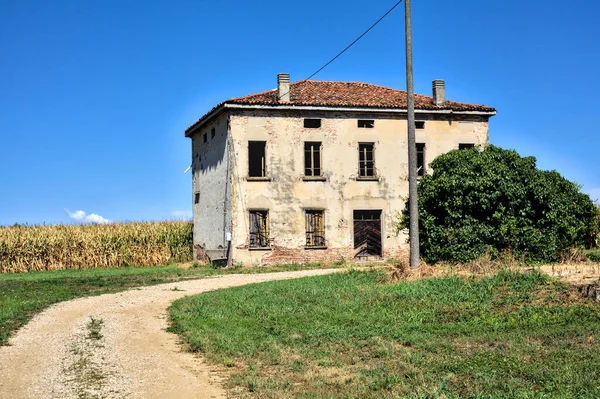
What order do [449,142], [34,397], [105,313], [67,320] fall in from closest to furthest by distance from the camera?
1. [34,397]
2. [67,320]
3. [105,313]
4. [449,142]

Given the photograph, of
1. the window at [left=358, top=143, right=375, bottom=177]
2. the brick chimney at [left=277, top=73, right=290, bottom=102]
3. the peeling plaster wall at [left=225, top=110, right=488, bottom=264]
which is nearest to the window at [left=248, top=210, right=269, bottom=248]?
the peeling plaster wall at [left=225, top=110, right=488, bottom=264]

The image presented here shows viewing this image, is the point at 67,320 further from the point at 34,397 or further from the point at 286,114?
the point at 286,114

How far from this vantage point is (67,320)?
45.9ft

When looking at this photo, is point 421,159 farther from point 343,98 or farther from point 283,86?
point 283,86

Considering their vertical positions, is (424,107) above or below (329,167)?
above

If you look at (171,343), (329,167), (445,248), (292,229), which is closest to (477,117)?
(329,167)

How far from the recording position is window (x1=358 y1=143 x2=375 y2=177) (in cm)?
3172

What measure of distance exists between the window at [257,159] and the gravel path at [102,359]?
15467 mm

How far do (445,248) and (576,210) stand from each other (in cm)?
413

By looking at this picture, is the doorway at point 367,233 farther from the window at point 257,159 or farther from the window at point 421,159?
the window at point 257,159

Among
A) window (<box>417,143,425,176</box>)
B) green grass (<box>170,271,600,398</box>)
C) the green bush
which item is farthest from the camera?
window (<box>417,143,425,176</box>)

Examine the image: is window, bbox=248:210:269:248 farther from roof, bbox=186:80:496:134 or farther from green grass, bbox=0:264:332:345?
roof, bbox=186:80:496:134

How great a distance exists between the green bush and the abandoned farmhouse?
11324 millimetres

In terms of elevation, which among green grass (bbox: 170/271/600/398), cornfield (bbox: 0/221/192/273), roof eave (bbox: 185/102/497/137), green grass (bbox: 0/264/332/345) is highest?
roof eave (bbox: 185/102/497/137)
